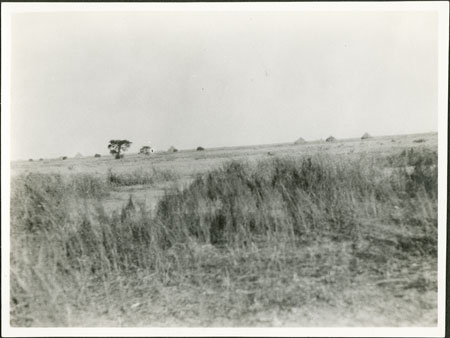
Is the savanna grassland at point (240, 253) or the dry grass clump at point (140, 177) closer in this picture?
the savanna grassland at point (240, 253)

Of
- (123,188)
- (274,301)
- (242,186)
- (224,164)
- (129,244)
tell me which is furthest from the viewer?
(123,188)

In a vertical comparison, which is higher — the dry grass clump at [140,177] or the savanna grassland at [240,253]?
the dry grass clump at [140,177]

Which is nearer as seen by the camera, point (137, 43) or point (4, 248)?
point (4, 248)

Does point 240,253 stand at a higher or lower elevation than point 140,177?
lower

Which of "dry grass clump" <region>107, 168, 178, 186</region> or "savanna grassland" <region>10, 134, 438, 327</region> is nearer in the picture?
"savanna grassland" <region>10, 134, 438, 327</region>

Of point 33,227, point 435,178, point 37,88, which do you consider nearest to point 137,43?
point 37,88

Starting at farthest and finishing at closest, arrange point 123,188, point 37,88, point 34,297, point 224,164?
point 123,188 → point 224,164 → point 37,88 → point 34,297

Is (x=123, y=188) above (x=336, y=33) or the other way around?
the other way around

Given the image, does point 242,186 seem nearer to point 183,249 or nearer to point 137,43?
point 183,249
